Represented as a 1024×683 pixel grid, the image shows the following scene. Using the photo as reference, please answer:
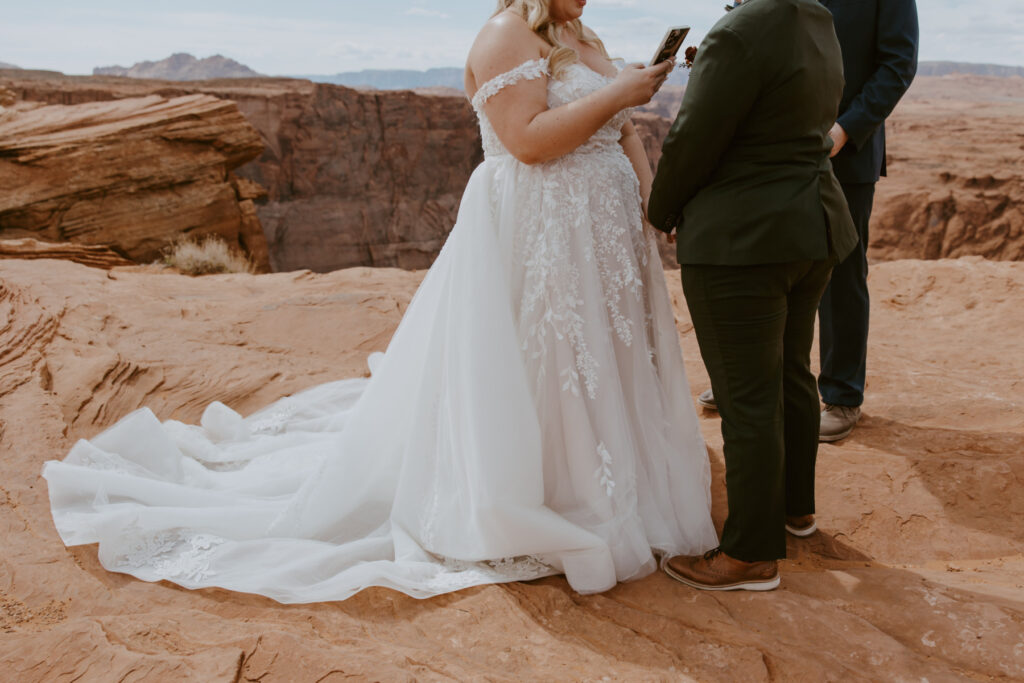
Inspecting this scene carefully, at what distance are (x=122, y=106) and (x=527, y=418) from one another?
38.4 feet

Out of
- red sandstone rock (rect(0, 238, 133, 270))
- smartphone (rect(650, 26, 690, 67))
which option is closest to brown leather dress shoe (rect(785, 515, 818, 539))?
smartphone (rect(650, 26, 690, 67))

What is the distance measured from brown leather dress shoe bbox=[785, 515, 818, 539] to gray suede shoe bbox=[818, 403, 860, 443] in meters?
0.85

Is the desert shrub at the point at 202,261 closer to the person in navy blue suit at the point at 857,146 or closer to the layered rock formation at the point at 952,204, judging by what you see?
the person in navy blue suit at the point at 857,146

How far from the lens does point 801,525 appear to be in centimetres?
269

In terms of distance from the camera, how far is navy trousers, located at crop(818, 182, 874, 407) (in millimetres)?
3301

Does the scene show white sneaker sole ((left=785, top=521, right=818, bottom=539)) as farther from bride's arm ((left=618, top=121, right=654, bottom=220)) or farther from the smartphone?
the smartphone

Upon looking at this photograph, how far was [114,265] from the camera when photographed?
312 inches

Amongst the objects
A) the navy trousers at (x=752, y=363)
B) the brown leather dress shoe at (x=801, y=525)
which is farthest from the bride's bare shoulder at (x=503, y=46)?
the brown leather dress shoe at (x=801, y=525)

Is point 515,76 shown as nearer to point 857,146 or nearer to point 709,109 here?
point 709,109

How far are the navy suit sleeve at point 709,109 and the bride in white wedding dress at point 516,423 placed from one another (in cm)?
33

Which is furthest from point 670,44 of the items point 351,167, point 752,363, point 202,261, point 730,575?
point 351,167

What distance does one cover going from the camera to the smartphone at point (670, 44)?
2184mm

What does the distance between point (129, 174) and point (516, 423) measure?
1073cm

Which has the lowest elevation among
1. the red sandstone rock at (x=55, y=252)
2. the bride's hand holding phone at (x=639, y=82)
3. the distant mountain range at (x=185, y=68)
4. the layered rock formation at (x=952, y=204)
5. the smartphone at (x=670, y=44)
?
the layered rock formation at (x=952, y=204)
